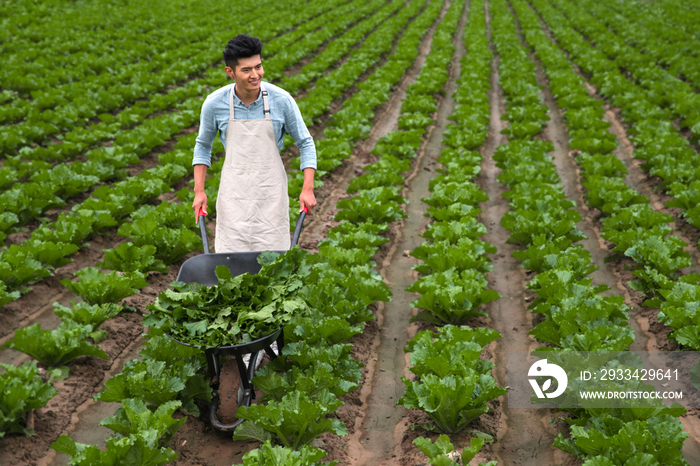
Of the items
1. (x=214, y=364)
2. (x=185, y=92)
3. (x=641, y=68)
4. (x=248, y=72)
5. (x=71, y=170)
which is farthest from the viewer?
(x=641, y=68)

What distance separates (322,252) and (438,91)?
32.3ft

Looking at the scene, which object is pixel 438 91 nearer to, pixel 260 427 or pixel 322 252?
pixel 322 252

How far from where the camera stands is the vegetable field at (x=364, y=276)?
3.33 metres

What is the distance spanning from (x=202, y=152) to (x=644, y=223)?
518cm

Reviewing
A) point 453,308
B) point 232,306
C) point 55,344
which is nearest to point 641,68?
point 453,308

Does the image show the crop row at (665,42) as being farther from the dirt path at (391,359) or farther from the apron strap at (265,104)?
the apron strap at (265,104)

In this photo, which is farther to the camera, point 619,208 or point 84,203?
point 84,203

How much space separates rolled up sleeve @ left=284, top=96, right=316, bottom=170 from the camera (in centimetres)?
400

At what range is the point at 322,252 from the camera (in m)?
5.59

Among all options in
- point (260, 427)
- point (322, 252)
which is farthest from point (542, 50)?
point (260, 427)

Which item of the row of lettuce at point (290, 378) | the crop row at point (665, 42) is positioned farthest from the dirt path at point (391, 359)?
the crop row at point (665, 42)

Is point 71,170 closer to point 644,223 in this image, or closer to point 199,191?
point 199,191

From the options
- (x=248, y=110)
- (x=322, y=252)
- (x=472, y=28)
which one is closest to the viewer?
(x=248, y=110)

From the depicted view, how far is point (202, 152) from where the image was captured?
4.12 m
